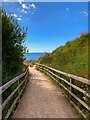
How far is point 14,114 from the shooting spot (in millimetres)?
7434

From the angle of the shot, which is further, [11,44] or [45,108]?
[11,44]

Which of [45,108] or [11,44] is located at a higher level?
[11,44]

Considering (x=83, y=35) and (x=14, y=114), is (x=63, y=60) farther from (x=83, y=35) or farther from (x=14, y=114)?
(x=14, y=114)

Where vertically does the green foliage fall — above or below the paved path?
above

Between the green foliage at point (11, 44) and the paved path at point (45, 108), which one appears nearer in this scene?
the paved path at point (45, 108)

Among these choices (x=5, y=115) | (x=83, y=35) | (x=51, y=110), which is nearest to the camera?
(x=5, y=115)

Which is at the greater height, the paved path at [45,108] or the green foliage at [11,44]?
the green foliage at [11,44]

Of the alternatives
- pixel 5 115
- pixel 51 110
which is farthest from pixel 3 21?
pixel 5 115

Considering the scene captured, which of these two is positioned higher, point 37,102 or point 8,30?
point 8,30

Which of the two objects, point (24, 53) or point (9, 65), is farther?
point (24, 53)

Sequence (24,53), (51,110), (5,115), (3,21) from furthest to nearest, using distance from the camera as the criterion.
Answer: (24,53)
(3,21)
(51,110)
(5,115)

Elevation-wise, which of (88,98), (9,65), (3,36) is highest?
(3,36)

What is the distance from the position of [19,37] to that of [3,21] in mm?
1910

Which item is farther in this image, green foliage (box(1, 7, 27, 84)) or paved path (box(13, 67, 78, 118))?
green foliage (box(1, 7, 27, 84))
